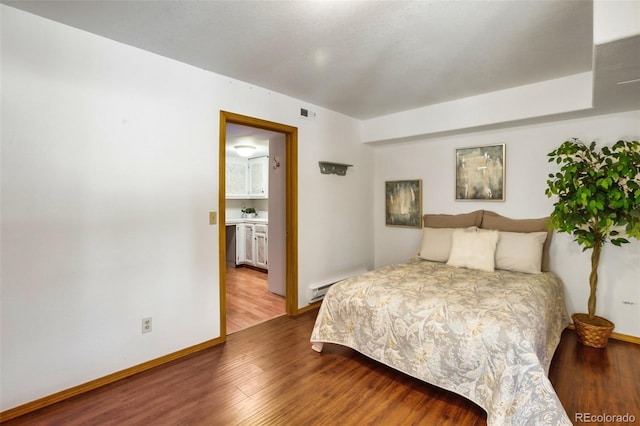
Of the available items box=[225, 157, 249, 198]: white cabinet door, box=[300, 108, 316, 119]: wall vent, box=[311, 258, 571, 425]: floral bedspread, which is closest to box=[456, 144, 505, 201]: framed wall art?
box=[311, 258, 571, 425]: floral bedspread

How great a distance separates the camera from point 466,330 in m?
1.87

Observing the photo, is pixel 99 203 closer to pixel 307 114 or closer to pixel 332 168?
pixel 307 114

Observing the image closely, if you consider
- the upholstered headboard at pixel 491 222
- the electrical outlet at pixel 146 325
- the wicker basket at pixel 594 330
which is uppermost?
the upholstered headboard at pixel 491 222

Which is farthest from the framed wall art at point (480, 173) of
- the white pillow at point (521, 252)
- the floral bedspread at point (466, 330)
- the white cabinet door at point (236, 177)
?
the white cabinet door at point (236, 177)

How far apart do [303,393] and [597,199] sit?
2691mm

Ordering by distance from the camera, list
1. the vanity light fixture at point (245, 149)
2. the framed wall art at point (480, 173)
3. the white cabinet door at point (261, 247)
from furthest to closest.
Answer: the white cabinet door at point (261, 247) < the vanity light fixture at point (245, 149) < the framed wall art at point (480, 173)

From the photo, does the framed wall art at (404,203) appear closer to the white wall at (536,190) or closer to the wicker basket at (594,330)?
the white wall at (536,190)

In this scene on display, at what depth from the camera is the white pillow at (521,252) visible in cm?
293

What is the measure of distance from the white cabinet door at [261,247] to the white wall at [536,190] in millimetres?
2303

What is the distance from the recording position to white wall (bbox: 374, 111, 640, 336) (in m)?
2.85

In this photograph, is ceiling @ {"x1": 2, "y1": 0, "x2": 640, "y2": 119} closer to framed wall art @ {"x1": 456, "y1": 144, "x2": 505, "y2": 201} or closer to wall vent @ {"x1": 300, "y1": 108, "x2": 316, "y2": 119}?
wall vent @ {"x1": 300, "y1": 108, "x2": 316, "y2": 119}

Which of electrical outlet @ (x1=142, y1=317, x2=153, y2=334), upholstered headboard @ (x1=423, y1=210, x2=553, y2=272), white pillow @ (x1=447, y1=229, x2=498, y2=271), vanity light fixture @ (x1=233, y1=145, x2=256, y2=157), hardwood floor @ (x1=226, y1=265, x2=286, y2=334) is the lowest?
hardwood floor @ (x1=226, y1=265, x2=286, y2=334)

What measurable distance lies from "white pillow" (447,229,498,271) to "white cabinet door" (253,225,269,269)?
11.0ft

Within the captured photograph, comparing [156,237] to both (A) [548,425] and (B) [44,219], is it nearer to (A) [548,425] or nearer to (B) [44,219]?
(B) [44,219]
